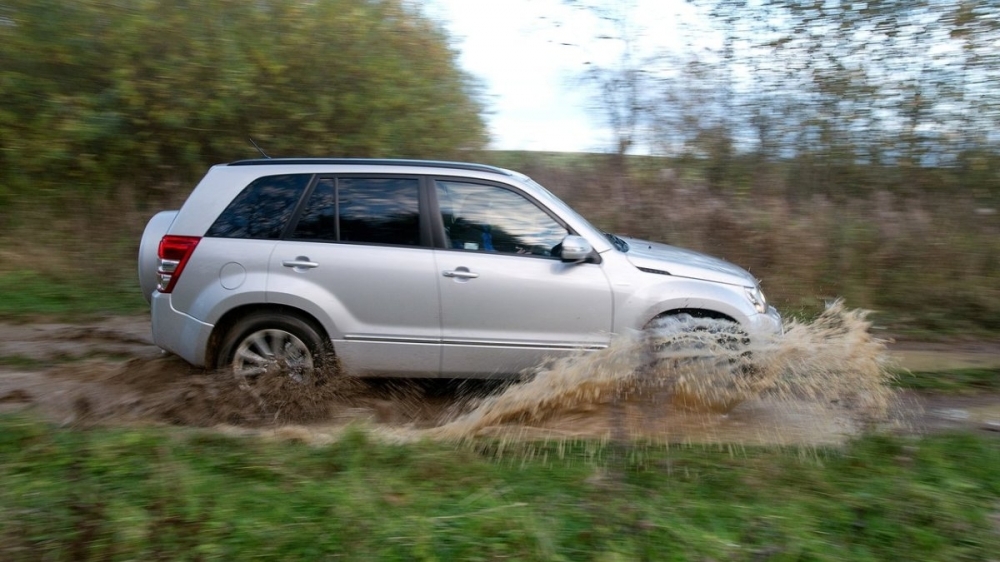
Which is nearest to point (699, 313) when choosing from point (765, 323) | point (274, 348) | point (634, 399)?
point (765, 323)

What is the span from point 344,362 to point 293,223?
3.55 ft

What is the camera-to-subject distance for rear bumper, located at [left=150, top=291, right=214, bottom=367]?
17.6 feet

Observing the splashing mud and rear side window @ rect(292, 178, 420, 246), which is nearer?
the splashing mud

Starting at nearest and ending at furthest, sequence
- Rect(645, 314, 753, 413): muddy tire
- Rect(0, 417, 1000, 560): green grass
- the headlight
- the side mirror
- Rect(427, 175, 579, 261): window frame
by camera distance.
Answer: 1. Rect(0, 417, 1000, 560): green grass
2. Rect(645, 314, 753, 413): muddy tire
3. the side mirror
4. Rect(427, 175, 579, 261): window frame
5. the headlight

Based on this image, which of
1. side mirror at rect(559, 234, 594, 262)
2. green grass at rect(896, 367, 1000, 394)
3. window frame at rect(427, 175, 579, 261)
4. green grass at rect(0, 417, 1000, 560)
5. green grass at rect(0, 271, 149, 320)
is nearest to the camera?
green grass at rect(0, 417, 1000, 560)

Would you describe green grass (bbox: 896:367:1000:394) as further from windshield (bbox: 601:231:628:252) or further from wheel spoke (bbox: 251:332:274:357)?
wheel spoke (bbox: 251:332:274:357)

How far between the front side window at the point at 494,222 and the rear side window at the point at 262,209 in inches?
42.9

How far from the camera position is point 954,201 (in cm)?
Answer: 933

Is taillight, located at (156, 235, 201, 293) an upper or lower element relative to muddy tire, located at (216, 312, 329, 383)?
upper

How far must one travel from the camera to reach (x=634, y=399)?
4594 millimetres

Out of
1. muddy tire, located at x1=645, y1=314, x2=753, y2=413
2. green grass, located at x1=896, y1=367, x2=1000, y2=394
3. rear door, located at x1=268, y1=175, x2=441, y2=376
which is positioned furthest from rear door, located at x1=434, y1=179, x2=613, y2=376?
green grass, located at x1=896, y1=367, x2=1000, y2=394

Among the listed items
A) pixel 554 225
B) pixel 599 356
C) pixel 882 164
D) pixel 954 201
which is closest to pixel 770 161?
pixel 882 164

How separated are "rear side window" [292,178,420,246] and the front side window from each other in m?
0.25

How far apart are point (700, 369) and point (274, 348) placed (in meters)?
2.97
